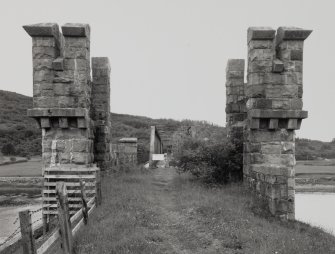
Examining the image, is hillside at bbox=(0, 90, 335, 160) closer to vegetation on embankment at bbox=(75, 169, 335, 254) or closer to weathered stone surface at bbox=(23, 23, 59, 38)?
vegetation on embankment at bbox=(75, 169, 335, 254)

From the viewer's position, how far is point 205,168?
41.1 feet

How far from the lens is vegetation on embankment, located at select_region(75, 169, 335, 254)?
600cm

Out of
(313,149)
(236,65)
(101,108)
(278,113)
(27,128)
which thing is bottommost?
(313,149)

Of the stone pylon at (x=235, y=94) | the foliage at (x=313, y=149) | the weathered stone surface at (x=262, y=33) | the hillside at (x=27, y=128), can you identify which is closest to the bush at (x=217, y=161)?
the stone pylon at (x=235, y=94)

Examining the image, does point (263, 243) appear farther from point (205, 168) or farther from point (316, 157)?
point (316, 157)

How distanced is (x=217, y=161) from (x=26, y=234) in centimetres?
881

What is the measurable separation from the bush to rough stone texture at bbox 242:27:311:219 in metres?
1.53

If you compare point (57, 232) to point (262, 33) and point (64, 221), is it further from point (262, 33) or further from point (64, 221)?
point (262, 33)

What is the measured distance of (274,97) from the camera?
1045 cm

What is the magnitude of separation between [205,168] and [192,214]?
4.09m

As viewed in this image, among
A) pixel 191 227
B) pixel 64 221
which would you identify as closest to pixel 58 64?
pixel 191 227

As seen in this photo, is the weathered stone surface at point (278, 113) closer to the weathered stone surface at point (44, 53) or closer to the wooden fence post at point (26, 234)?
the weathered stone surface at point (44, 53)

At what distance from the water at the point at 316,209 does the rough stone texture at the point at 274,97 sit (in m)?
1.98

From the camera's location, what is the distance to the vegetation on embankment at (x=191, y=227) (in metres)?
6.00
